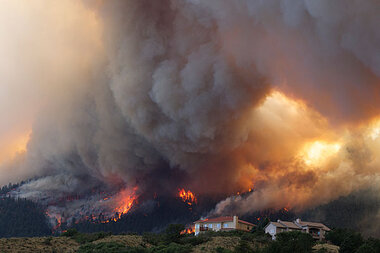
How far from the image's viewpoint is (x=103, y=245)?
46.0 metres

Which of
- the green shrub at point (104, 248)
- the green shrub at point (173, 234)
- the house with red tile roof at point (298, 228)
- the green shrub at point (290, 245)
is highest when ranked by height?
the house with red tile roof at point (298, 228)

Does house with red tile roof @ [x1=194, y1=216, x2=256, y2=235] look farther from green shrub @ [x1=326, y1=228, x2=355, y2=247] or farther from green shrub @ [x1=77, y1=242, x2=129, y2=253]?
green shrub @ [x1=77, y1=242, x2=129, y2=253]

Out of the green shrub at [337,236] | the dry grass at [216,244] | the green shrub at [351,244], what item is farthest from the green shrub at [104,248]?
the green shrub at [337,236]

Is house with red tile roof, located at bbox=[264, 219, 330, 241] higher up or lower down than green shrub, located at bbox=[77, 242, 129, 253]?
higher up

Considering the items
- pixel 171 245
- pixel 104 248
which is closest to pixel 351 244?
pixel 171 245

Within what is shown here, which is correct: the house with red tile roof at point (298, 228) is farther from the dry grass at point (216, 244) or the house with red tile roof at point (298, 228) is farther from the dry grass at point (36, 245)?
the dry grass at point (36, 245)

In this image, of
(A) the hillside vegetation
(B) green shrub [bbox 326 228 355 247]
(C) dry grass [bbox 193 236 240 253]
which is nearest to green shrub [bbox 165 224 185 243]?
(A) the hillside vegetation

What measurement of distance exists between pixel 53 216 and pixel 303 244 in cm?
11767

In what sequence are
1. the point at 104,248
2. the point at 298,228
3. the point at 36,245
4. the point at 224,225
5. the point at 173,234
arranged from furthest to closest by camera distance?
the point at 224,225, the point at 298,228, the point at 173,234, the point at 36,245, the point at 104,248

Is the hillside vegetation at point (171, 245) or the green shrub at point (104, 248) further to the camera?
the hillside vegetation at point (171, 245)

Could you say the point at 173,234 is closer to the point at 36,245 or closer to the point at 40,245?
the point at 40,245

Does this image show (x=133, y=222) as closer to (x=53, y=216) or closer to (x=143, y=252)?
(x=53, y=216)

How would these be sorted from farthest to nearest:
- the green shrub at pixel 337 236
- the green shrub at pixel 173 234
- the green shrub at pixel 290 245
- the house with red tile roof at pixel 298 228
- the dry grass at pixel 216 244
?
1. the house with red tile roof at pixel 298 228
2. the green shrub at pixel 337 236
3. the green shrub at pixel 173 234
4. the dry grass at pixel 216 244
5. the green shrub at pixel 290 245

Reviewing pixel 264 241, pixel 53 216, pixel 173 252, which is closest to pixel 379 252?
pixel 264 241
